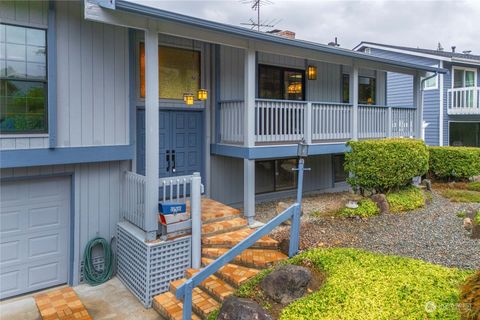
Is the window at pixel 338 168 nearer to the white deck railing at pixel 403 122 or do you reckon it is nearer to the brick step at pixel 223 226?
the white deck railing at pixel 403 122

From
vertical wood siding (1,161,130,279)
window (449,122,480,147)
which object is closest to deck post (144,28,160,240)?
Answer: vertical wood siding (1,161,130,279)

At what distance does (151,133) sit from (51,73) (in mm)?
1973

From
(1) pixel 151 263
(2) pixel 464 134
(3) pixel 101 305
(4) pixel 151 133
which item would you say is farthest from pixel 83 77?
(2) pixel 464 134

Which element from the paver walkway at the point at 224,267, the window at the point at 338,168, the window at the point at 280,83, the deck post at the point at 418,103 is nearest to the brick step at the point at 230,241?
the paver walkway at the point at 224,267

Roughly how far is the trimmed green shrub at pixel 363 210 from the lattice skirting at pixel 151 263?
3568 millimetres

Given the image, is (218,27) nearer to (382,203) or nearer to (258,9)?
(382,203)

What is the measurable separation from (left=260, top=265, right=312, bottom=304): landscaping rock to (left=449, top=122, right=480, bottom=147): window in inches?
710

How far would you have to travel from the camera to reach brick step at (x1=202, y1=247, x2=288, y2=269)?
18.2 ft

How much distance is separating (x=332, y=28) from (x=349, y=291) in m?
24.1

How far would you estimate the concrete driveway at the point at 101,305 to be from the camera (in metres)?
5.44

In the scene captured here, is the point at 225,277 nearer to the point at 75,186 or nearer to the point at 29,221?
the point at 75,186

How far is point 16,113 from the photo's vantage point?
5742mm

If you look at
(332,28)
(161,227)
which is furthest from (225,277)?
(332,28)

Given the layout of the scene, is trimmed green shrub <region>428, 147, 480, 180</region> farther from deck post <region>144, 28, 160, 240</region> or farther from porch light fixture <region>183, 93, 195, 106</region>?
deck post <region>144, 28, 160, 240</region>
